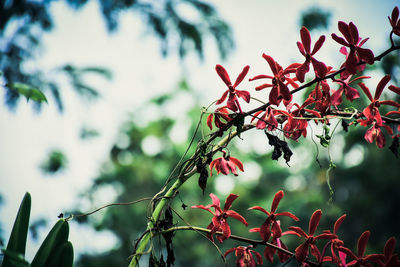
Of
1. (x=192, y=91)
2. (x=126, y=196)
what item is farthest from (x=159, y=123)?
(x=126, y=196)

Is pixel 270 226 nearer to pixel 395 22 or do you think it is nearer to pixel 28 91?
pixel 395 22

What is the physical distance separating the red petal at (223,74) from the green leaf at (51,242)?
0.41 meters

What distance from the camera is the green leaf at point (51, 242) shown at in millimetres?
586

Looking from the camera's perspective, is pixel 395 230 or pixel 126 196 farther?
pixel 126 196

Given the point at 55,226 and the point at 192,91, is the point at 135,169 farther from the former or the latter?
the point at 55,226

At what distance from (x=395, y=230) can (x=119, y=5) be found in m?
9.10

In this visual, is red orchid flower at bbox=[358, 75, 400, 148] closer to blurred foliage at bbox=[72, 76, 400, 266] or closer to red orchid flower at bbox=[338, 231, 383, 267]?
red orchid flower at bbox=[338, 231, 383, 267]

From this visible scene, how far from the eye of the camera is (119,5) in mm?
1513

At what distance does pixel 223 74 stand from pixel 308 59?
0.48ft

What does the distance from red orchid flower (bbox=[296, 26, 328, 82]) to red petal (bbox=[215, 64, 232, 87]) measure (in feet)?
0.41

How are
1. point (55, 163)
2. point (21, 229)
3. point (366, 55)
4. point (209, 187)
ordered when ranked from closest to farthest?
1. point (366, 55)
2. point (21, 229)
3. point (55, 163)
4. point (209, 187)

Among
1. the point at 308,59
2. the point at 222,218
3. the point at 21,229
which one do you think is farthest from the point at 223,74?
the point at 21,229

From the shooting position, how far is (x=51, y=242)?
0.59m

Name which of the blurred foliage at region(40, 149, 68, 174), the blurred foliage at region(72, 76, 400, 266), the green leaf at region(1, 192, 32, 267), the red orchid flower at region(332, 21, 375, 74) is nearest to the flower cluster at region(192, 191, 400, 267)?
the red orchid flower at region(332, 21, 375, 74)
